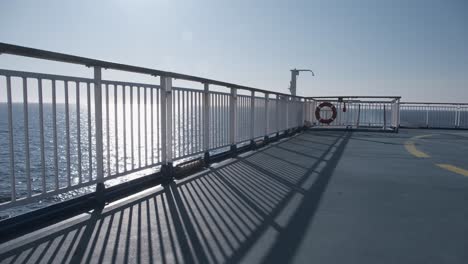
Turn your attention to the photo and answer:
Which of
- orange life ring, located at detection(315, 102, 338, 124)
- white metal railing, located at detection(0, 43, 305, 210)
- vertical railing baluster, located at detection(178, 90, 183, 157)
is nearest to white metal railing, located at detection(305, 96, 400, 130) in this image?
orange life ring, located at detection(315, 102, 338, 124)

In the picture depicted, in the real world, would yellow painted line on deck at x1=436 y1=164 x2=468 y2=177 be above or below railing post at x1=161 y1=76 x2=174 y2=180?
below

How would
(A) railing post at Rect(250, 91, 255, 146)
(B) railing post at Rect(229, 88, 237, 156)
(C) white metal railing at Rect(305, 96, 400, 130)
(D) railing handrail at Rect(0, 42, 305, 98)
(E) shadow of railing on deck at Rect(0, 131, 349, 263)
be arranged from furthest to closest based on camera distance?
1. (C) white metal railing at Rect(305, 96, 400, 130)
2. (A) railing post at Rect(250, 91, 255, 146)
3. (B) railing post at Rect(229, 88, 237, 156)
4. (D) railing handrail at Rect(0, 42, 305, 98)
5. (E) shadow of railing on deck at Rect(0, 131, 349, 263)

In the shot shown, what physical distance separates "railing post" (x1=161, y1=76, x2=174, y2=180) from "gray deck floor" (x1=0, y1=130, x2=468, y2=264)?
0.84 feet

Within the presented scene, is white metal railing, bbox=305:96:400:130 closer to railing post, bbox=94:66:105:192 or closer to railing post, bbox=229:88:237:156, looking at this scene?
railing post, bbox=229:88:237:156

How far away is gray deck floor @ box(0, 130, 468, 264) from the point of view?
1.99 m

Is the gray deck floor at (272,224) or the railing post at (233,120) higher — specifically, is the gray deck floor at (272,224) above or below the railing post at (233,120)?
below

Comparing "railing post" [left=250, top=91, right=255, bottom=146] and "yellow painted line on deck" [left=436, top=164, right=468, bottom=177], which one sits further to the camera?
"railing post" [left=250, top=91, right=255, bottom=146]

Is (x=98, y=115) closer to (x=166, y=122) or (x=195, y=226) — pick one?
(x=166, y=122)

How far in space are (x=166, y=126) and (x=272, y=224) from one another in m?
2.03

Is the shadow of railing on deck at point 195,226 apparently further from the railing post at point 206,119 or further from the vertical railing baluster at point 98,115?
the railing post at point 206,119

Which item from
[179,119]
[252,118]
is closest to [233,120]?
[252,118]

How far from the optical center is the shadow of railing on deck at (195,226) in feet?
6.49

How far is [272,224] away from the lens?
2.51m

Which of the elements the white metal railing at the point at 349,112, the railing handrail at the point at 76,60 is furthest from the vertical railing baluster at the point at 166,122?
the white metal railing at the point at 349,112
